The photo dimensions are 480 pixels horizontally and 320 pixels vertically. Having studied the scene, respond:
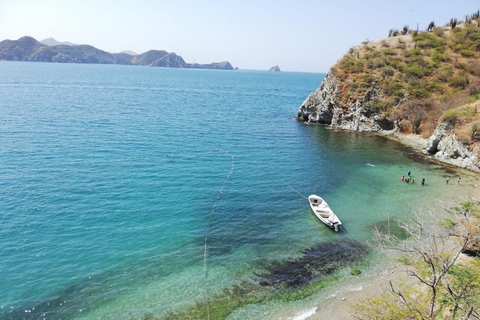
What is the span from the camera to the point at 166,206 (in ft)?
120

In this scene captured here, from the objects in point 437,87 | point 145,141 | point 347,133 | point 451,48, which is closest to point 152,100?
point 145,141

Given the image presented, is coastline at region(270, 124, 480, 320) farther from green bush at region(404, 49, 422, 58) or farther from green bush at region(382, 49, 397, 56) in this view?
green bush at region(382, 49, 397, 56)

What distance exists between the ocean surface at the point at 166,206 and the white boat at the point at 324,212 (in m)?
0.85

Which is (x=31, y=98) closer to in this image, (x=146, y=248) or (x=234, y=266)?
(x=146, y=248)

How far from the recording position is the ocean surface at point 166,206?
24.1 m

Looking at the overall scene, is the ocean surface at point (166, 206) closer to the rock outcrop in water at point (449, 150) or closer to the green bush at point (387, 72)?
the rock outcrop in water at point (449, 150)

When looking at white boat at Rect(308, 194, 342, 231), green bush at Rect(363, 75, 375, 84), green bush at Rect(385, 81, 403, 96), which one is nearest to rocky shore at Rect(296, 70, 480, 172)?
green bush at Rect(363, 75, 375, 84)

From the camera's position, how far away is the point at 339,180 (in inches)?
1845

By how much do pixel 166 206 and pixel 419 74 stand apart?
75700 mm

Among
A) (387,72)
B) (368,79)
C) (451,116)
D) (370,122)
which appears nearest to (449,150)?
(451,116)

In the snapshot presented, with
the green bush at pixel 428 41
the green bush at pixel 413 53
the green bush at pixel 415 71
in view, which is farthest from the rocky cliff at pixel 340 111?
the green bush at pixel 428 41

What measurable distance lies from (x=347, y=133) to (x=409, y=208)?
4089 centimetres

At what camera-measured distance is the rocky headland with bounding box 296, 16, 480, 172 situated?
2581 inches

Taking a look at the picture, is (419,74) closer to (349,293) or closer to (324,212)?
(324,212)
